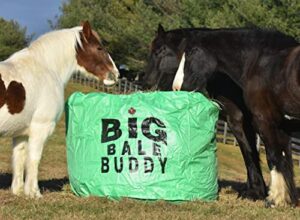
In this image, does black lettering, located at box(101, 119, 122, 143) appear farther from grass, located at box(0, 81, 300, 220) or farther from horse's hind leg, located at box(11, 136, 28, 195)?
horse's hind leg, located at box(11, 136, 28, 195)

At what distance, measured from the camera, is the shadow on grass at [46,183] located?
25.6ft

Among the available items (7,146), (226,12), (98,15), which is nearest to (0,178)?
(7,146)

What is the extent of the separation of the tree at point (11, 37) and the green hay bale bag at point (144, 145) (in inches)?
1749

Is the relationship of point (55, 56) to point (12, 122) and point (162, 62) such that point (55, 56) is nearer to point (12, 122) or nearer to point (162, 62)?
point (12, 122)

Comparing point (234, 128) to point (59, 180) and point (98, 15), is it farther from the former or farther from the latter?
point (98, 15)

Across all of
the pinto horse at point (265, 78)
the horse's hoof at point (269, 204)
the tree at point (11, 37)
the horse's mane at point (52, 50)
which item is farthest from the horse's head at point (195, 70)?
the tree at point (11, 37)

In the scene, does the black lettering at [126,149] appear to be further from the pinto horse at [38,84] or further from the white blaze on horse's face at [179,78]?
the white blaze on horse's face at [179,78]

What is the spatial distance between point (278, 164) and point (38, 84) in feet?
9.79

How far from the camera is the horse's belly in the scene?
20.1ft

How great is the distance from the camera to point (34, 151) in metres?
6.54

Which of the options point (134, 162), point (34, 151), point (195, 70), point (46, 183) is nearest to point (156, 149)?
point (134, 162)

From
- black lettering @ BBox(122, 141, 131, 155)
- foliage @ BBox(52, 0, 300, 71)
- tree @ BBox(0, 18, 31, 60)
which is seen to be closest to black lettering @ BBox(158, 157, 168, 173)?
black lettering @ BBox(122, 141, 131, 155)

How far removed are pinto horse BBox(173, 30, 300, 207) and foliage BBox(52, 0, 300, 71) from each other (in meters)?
9.40

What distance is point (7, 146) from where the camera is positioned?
1527 cm
